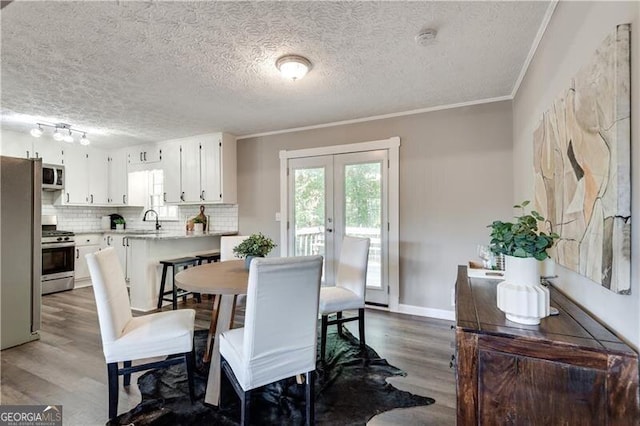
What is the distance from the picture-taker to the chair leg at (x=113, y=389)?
1771 millimetres

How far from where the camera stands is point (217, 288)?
1896mm

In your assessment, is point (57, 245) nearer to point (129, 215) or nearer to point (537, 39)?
point (129, 215)

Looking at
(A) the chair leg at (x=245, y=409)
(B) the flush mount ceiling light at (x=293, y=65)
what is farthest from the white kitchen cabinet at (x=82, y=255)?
(A) the chair leg at (x=245, y=409)

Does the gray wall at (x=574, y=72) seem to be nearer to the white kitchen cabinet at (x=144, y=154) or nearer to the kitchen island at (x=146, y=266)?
the kitchen island at (x=146, y=266)

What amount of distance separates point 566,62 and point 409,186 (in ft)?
7.06

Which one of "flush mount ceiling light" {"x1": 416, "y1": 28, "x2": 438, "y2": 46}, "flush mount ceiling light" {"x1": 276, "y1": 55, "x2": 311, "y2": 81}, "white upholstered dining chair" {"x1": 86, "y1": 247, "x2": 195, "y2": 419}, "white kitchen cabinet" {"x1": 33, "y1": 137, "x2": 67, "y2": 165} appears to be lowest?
"white upholstered dining chair" {"x1": 86, "y1": 247, "x2": 195, "y2": 419}

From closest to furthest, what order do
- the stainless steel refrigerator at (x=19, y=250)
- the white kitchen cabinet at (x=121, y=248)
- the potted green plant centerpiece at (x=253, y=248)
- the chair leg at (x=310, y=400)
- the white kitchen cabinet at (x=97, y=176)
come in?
the chair leg at (x=310, y=400) < the potted green plant centerpiece at (x=253, y=248) < the stainless steel refrigerator at (x=19, y=250) < the white kitchen cabinet at (x=121, y=248) < the white kitchen cabinet at (x=97, y=176)

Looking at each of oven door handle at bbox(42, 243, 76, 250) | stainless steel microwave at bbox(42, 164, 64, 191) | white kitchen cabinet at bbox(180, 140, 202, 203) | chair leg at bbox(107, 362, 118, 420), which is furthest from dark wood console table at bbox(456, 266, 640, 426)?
stainless steel microwave at bbox(42, 164, 64, 191)

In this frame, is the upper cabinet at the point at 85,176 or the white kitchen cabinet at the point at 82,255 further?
the upper cabinet at the point at 85,176

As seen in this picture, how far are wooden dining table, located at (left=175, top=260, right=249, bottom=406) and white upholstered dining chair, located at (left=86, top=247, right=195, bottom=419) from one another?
0.47ft

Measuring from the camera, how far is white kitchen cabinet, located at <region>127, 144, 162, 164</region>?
17.0ft

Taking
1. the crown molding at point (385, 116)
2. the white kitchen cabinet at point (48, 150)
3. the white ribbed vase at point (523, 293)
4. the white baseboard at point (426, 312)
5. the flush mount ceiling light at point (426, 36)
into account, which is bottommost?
the white baseboard at point (426, 312)

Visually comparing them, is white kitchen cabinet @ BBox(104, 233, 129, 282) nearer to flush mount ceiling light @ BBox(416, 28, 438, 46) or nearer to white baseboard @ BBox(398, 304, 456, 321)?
white baseboard @ BBox(398, 304, 456, 321)

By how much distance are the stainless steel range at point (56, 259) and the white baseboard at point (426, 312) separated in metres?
4.94
